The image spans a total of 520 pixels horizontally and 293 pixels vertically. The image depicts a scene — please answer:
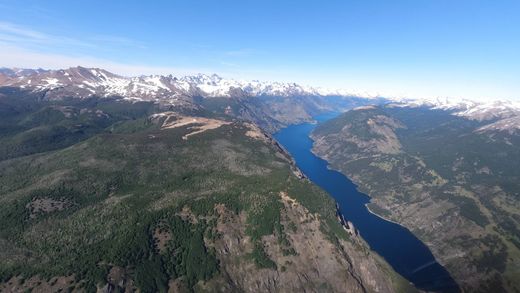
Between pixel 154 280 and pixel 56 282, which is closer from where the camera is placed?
pixel 56 282

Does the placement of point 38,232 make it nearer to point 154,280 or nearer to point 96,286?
point 96,286

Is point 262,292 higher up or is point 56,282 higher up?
point 56,282

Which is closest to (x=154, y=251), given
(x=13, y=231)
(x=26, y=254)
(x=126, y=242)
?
(x=126, y=242)

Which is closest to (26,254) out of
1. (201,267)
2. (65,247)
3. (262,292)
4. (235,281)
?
(65,247)

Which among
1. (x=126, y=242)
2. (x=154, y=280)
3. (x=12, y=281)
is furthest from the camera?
(x=126, y=242)

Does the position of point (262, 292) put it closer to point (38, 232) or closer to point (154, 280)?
point (154, 280)

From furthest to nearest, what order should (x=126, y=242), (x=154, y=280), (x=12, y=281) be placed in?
(x=126, y=242), (x=154, y=280), (x=12, y=281)

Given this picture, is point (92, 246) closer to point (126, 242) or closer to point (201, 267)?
point (126, 242)

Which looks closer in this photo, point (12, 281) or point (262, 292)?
point (12, 281)

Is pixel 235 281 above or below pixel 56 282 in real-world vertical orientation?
below
